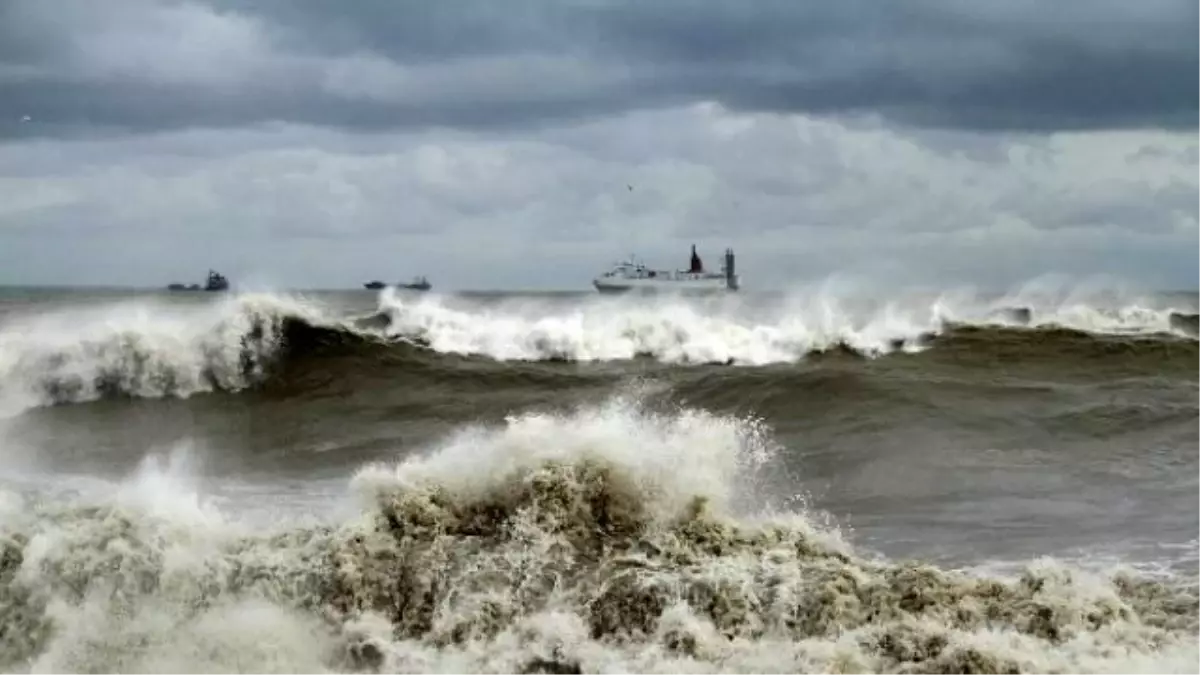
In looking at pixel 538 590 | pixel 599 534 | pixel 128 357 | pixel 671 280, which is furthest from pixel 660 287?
pixel 538 590

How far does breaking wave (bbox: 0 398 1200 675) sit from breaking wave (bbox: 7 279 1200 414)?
350 inches

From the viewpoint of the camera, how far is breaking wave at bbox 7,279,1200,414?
17.8 m

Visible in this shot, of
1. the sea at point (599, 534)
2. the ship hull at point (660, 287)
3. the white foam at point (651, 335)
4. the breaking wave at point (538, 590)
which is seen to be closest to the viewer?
the breaking wave at point (538, 590)

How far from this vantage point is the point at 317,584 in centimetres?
784

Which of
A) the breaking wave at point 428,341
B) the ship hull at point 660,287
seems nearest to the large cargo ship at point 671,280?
the ship hull at point 660,287

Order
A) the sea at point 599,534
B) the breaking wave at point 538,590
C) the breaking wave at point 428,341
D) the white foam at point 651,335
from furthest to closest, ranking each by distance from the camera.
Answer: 1. the white foam at point 651,335
2. the breaking wave at point 428,341
3. the sea at point 599,534
4. the breaking wave at point 538,590

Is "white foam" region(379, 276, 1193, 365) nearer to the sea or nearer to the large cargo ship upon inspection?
the sea

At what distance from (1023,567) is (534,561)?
3.31 meters

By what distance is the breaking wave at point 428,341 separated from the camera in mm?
17781

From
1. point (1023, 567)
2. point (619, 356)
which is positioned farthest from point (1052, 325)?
point (1023, 567)

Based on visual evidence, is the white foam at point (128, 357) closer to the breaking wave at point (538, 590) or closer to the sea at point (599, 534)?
the sea at point (599, 534)

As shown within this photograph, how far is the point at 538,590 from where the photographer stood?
7.61 m

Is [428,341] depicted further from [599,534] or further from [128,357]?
[599,534]

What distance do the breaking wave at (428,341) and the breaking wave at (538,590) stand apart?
888cm
